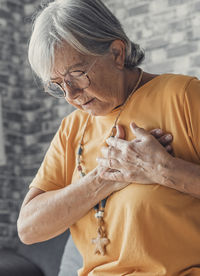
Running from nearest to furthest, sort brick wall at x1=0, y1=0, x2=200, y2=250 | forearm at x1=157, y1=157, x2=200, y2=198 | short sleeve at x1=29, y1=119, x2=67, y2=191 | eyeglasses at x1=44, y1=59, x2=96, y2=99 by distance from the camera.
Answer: forearm at x1=157, y1=157, x2=200, y2=198 → eyeglasses at x1=44, y1=59, x2=96, y2=99 → short sleeve at x1=29, y1=119, x2=67, y2=191 → brick wall at x1=0, y1=0, x2=200, y2=250

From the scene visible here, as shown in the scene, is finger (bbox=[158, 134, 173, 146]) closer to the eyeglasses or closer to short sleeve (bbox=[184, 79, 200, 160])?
short sleeve (bbox=[184, 79, 200, 160])

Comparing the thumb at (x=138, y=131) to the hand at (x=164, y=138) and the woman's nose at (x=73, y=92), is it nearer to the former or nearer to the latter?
the hand at (x=164, y=138)

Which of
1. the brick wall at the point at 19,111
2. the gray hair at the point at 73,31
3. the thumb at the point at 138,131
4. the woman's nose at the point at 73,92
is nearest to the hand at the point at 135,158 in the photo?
the thumb at the point at 138,131

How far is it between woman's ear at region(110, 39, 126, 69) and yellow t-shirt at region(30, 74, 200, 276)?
0.10m

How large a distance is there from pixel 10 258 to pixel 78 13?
5.97 feet

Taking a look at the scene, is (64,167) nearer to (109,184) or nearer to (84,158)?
(84,158)

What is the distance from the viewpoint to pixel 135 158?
1.38 metres

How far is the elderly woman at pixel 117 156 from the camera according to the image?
1328 millimetres

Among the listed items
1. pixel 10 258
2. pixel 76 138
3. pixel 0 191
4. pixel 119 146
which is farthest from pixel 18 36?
pixel 119 146

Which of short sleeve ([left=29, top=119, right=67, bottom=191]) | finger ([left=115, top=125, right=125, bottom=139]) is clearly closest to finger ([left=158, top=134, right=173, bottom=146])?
finger ([left=115, top=125, right=125, bottom=139])

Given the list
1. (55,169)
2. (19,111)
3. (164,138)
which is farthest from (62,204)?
(19,111)

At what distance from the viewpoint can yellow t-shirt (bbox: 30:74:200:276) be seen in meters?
1.33

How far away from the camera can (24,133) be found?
3.62 m

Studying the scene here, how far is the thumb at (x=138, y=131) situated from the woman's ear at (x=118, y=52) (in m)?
0.19
